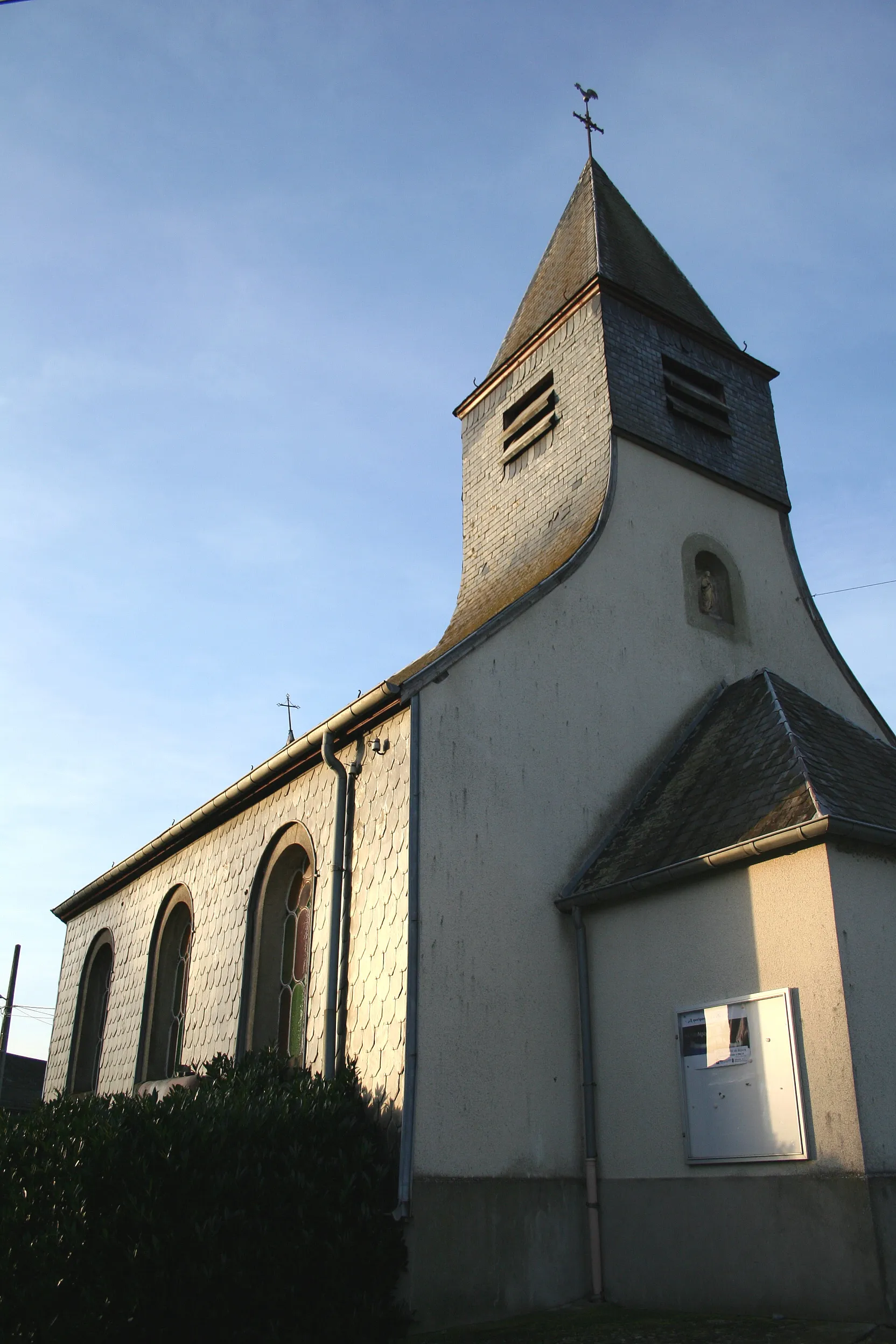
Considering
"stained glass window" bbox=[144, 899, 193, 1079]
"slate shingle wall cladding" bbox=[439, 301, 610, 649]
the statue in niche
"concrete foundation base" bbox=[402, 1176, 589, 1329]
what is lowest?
"concrete foundation base" bbox=[402, 1176, 589, 1329]

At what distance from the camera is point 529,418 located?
14812mm

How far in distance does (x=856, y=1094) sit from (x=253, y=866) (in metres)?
6.87

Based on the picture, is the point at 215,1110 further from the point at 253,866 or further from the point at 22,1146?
the point at 253,866

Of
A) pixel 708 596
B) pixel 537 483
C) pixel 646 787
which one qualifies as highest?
pixel 537 483

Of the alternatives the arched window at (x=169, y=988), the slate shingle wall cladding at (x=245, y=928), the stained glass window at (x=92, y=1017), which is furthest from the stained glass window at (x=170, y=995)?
the stained glass window at (x=92, y=1017)

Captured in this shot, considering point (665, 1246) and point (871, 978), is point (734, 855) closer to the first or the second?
point (871, 978)

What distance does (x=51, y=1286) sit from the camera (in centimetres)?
684

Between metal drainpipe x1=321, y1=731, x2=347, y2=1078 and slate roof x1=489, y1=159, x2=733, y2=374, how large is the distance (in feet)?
24.4

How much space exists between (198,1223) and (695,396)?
437 inches

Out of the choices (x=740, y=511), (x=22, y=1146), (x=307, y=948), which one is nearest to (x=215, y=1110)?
(x=22, y=1146)

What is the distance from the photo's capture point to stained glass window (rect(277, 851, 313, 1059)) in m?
11.1

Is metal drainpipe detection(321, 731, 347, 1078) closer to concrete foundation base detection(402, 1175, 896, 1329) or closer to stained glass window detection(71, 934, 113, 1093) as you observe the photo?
concrete foundation base detection(402, 1175, 896, 1329)

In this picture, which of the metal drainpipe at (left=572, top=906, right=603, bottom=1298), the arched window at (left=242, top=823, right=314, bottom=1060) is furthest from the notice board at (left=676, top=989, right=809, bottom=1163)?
the arched window at (left=242, top=823, right=314, bottom=1060)

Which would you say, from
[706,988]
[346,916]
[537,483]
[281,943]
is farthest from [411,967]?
[537,483]
